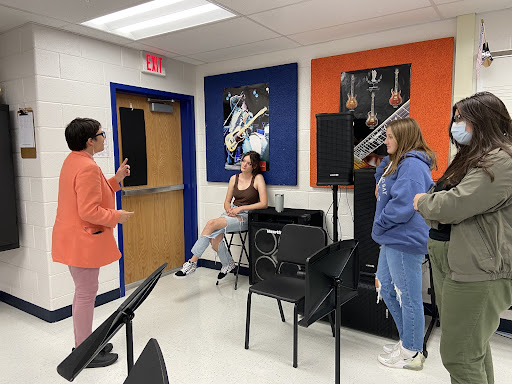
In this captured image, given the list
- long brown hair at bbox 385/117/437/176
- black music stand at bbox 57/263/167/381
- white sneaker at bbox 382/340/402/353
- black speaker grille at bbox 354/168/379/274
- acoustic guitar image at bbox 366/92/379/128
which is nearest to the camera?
black music stand at bbox 57/263/167/381

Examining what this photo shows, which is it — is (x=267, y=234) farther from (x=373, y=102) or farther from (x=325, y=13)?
(x=325, y=13)

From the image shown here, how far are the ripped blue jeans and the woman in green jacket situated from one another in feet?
2.48

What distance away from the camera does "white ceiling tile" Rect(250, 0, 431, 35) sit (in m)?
2.65

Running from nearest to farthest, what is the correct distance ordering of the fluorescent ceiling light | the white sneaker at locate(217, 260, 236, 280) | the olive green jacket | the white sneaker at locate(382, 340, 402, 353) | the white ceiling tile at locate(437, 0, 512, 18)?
1. the olive green jacket
2. the white sneaker at locate(382, 340, 402, 353)
3. the white ceiling tile at locate(437, 0, 512, 18)
4. the fluorescent ceiling light
5. the white sneaker at locate(217, 260, 236, 280)

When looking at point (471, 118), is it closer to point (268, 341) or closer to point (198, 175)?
point (268, 341)

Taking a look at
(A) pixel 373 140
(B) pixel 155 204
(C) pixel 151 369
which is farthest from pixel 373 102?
(C) pixel 151 369

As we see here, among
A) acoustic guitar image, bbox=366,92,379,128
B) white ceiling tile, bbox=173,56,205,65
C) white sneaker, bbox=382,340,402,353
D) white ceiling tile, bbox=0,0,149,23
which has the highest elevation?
white ceiling tile, bbox=173,56,205,65

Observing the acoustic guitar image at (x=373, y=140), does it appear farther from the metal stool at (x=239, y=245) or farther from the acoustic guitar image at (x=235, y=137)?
the metal stool at (x=239, y=245)

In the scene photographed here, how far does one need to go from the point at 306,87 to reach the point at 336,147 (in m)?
0.92

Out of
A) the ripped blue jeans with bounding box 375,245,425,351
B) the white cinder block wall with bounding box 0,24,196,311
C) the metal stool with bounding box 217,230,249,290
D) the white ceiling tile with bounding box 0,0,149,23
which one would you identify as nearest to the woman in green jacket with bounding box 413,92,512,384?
the ripped blue jeans with bounding box 375,245,425,351

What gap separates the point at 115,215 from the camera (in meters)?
2.35

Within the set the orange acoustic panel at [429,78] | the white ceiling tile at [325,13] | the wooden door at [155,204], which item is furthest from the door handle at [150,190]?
the orange acoustic panel at [429,78]

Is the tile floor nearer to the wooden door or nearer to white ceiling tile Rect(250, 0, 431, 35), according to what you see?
the wooden door

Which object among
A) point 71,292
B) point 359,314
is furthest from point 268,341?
point 71,292
